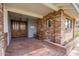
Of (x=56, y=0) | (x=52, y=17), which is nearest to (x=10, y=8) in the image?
(x=52, y=17)

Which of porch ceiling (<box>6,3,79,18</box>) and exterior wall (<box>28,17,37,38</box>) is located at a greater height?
porch ceiling (<box>6,3,79,18</box>)

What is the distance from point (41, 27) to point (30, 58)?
244 inches

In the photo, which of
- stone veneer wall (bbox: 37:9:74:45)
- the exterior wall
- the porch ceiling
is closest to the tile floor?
stone veneer wall (bbox: 37:9:74:45)

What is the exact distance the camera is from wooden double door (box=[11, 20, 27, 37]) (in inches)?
364

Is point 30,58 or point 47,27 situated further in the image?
point 47,27

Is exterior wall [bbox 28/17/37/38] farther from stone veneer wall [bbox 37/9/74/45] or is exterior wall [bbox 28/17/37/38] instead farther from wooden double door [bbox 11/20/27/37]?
stone veneer wall [bbox 37/9/74/45]

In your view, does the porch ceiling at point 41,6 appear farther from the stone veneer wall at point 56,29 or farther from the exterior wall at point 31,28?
the exterior wall at point 31,28

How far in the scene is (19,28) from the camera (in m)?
9.70

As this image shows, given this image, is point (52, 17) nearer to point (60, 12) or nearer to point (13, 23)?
point (60, 12)

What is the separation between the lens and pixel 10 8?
544 centimetres

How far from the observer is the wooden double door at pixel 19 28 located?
9.24m

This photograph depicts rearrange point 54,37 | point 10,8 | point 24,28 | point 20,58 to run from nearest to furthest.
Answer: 1. point 20,58
2. point 10,8
3. point 54,37
4. point 24,28

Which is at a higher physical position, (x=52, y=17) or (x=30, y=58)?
(x=52, y=17)

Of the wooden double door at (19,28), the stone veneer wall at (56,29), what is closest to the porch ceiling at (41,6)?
the stone veneer wall at (56,29)
